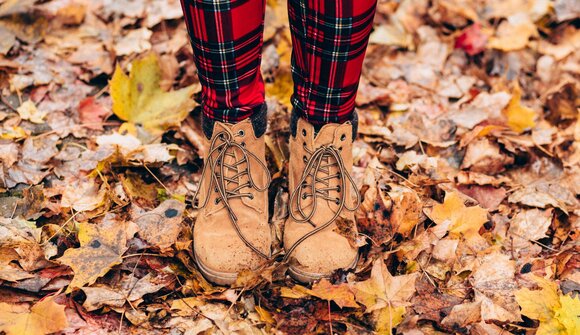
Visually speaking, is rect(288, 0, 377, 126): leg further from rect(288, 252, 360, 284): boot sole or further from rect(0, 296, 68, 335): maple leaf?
rect(0, 296, 68, 335): maple leaf

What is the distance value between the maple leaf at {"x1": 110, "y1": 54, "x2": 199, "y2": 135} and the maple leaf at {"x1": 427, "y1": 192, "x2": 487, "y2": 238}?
2.58ft

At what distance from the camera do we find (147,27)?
2006 millimetres

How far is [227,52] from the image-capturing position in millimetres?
1079

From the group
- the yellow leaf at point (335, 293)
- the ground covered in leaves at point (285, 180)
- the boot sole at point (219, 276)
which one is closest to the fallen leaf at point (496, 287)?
the ground covered in leaves at point (285, 180)

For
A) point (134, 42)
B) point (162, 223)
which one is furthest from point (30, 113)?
point (162, 223)

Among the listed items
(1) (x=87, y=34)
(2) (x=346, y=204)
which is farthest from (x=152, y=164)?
(1) (x=87, y=34)

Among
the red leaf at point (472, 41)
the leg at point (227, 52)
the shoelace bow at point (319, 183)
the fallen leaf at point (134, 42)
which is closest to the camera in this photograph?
the leg at point (227, 52)

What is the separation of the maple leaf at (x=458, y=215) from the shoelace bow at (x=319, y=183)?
0.77ft

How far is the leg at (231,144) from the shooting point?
1.06 metres

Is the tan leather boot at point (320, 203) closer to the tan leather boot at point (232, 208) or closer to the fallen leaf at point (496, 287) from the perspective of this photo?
the tan leather boot at point (232, 208)

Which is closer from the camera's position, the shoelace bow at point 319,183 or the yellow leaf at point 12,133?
the shoelace bow at point 319,183

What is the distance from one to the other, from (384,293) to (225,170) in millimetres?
458

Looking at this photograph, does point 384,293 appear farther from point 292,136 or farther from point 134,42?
point 134,42

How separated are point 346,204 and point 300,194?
0.38 ft
